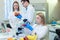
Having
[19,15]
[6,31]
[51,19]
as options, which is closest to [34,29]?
[19,15]

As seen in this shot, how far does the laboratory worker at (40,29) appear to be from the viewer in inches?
53.8

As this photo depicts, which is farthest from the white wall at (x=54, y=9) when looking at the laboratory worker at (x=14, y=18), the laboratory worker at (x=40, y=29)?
the laboratory worker at (x=40, y=29)

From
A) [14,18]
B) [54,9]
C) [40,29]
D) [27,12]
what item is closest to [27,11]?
[27,12]

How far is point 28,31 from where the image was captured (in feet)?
4.89

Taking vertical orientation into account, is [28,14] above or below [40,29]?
above

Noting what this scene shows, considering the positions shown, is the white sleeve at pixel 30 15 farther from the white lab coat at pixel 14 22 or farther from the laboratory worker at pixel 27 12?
the white lab coat at pixel 14 22

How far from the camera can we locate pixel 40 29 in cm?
138

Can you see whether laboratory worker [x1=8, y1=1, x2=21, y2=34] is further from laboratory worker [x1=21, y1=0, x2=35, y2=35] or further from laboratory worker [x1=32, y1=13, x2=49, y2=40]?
laboratory worker [x1=32, y1=13, x2=49, y2=40]

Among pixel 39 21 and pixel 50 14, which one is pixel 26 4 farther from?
pixel 50 14

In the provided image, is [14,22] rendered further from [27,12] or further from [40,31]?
[40,31]

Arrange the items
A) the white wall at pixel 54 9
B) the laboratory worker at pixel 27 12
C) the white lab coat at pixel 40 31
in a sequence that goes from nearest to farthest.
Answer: the white lab coat at pixel 40 31
the laboratory worker at pixel 27 12
the white wall at pixel 54 9

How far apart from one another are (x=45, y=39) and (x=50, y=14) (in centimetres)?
136

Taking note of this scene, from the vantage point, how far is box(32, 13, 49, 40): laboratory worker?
53.8 inches

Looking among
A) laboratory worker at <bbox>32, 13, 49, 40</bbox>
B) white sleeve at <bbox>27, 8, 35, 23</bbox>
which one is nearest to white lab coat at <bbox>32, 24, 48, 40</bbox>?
laboratory worker at <bbox>32, 13, 49, 40</bbox>
